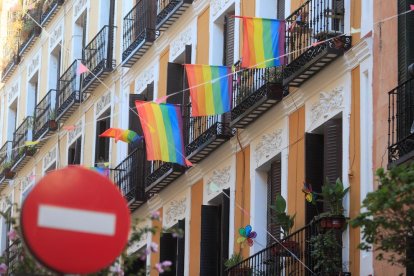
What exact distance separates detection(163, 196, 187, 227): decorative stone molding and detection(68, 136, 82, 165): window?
22.0ft

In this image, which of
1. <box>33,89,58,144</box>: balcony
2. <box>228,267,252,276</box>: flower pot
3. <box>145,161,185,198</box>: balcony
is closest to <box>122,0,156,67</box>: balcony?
<box>145,161,185,198</box>: balcony

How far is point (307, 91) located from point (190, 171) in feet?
18.1

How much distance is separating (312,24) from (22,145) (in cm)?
1905

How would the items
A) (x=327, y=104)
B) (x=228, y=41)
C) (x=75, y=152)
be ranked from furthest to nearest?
1. (x=75, y=152)
2. (x=228, y=41)
3. (x=327, y=104)

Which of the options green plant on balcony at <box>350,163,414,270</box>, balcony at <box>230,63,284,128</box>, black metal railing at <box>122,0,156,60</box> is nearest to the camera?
green plant on balcony at <box>350,163,414,270</box>

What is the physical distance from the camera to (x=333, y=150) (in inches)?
760

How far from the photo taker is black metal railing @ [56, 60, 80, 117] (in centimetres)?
3281

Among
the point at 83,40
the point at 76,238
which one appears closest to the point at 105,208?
the point at 76,238

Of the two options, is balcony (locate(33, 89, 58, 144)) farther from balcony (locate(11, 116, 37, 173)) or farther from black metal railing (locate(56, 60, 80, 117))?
balcony (locate(11, 116, 37, 173))

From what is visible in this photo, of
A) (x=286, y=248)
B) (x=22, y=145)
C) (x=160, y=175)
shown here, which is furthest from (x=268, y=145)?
(x=22, y=145)

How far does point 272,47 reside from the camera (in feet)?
65.7

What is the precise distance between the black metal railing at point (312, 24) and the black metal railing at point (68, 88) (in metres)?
12.9

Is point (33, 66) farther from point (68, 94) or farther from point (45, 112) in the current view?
point (68, 94)

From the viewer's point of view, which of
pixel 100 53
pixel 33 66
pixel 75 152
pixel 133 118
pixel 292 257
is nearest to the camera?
pixel 292 257
